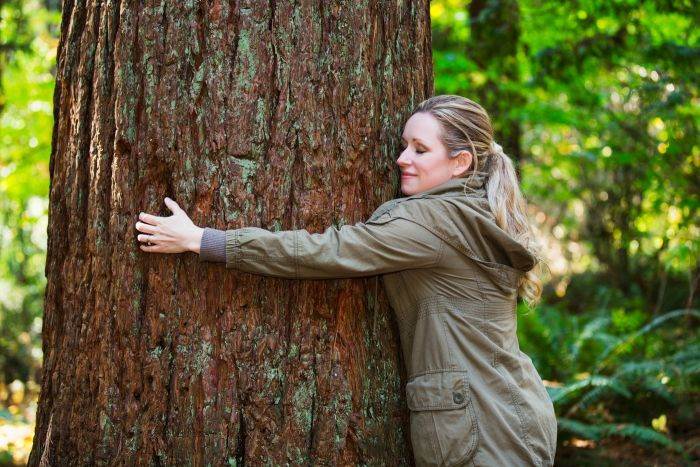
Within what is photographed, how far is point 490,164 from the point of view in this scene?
2.92m

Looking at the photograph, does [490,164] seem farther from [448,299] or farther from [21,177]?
[21,177]

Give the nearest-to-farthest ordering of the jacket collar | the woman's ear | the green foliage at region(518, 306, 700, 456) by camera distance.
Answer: the jacket collar < the woman's ear < the green foliage at region(518, 306, 700, 456)

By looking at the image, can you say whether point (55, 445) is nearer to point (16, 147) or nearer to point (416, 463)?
point (416, 463)

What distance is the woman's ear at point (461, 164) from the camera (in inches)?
113

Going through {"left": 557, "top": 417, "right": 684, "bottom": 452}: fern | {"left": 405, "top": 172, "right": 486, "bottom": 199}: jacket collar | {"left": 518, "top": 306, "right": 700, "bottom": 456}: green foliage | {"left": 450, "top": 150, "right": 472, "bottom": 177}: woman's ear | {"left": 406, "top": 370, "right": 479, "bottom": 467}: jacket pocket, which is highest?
{"left": 450, "top": 150, "right": 472, "bottom": 177}: woman's ear

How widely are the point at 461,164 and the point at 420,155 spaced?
0.21 metres

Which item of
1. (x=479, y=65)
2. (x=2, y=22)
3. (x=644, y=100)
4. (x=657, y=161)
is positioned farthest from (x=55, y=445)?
(x=2, y=22)

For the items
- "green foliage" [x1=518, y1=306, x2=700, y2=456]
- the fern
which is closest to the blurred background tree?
"green foliage" [x1=518, y1=306, x2=700, y2=456]

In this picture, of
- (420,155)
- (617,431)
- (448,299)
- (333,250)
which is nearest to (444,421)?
(448,299)

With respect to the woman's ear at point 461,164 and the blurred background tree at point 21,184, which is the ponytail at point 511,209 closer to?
the woman's ear at point 461,164

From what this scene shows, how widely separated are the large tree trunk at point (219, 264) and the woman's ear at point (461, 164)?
43cm

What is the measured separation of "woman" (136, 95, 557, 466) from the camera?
8.05 ft

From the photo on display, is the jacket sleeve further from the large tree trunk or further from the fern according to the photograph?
the fern

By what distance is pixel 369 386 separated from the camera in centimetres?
267
